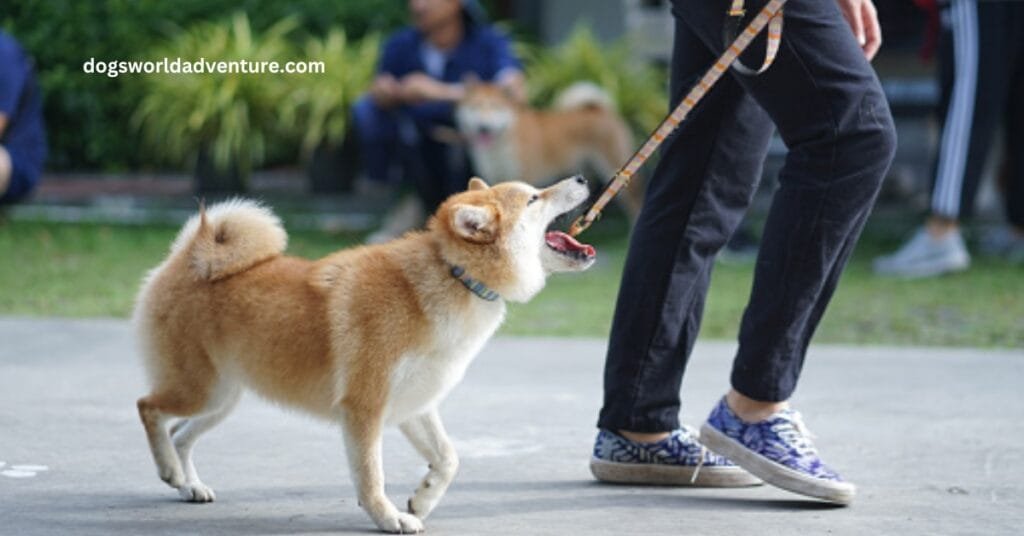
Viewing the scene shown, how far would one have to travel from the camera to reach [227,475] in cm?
389

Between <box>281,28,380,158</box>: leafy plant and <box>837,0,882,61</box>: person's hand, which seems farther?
<box>281,28,380,158</box>: leafy plant

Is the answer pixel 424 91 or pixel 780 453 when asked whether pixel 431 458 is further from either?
pixel 424 91

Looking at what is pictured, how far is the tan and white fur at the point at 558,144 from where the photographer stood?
9.09 metres

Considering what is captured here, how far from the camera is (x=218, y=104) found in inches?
391

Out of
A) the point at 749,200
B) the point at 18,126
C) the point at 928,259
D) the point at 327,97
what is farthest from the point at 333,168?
the point at 749,200

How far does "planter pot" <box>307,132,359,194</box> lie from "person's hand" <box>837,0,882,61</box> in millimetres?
6935

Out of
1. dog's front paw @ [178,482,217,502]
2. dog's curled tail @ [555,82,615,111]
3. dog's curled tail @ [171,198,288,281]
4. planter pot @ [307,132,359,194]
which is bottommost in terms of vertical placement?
planter pot @ [307,132,359,194]

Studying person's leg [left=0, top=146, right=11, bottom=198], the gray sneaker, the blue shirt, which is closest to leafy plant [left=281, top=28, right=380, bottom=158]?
the blue shirt

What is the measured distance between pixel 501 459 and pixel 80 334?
2.43m

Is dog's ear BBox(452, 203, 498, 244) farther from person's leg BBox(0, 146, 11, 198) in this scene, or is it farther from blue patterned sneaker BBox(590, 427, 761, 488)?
person's leg BBox(0, 146, 11, 198)

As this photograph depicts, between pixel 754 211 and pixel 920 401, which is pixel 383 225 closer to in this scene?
pixel 754 211

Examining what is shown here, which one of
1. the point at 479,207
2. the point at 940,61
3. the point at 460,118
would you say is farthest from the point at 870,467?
the point at 460,118

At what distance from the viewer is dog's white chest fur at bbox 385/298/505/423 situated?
11.0 ft

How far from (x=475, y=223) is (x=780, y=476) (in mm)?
927
